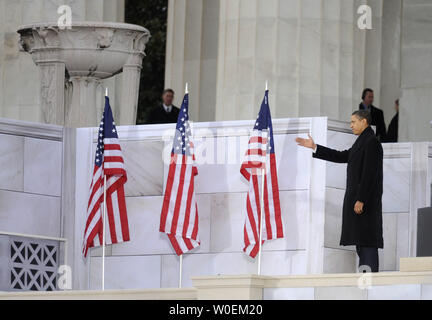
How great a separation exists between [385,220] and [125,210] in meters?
4.84

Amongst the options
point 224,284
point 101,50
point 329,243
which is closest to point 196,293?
point 224,284

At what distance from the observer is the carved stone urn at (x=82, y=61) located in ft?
112

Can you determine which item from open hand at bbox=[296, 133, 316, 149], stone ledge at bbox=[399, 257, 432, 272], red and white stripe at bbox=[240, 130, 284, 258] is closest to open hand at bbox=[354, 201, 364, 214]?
open hand at bbox=[296, 133, 316, 149]

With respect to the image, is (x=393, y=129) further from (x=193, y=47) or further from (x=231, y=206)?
(x=193, y=47)

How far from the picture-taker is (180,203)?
32625 millimetres

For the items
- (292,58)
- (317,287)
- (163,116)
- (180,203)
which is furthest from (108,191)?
(317,287)

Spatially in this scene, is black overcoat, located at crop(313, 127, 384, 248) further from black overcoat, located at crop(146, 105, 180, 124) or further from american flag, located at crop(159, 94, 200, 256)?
black overcoat, located at crop(146, 105, 180, 124)

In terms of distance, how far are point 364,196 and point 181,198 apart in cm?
457

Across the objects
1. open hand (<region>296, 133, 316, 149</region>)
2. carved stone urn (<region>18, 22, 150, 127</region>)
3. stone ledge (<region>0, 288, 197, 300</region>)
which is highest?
carved stone urn (<region>18, 22, 150, 127</region>)

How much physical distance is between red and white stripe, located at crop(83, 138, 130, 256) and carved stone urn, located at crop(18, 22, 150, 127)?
1.93 meters

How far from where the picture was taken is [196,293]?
25938 millimetres

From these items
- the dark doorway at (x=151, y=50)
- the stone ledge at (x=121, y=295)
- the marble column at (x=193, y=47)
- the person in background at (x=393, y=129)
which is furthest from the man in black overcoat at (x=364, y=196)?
the dark doorway at (x=151, y=50)

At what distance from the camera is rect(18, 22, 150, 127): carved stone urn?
34.2 metres

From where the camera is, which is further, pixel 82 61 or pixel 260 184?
pixel 82 61
